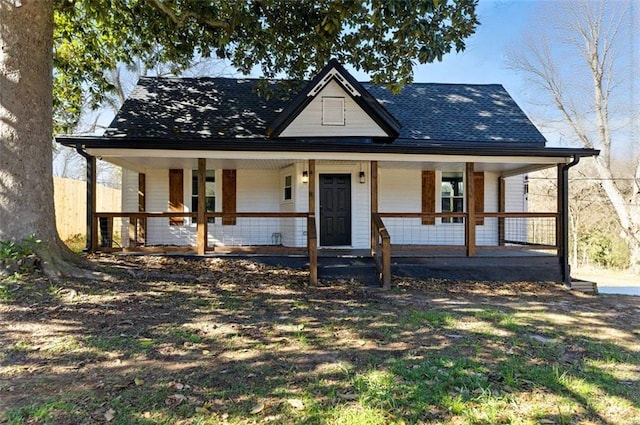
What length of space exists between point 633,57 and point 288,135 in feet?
23.2

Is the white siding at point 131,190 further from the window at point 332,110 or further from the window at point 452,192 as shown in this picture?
the window at point 452,192

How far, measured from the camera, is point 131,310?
5.16 metres

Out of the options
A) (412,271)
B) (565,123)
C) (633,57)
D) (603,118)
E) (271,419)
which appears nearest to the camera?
(271,419)

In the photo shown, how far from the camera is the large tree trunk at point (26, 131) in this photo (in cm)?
570

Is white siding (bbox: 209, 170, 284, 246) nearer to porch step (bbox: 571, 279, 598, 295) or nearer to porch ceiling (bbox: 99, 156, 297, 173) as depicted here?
porch ceiling (bbox: 99, 156, 297, 173)

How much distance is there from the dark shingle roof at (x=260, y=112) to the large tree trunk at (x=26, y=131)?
3.38 meters

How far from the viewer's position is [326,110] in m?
10.5

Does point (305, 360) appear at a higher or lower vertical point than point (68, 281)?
lower

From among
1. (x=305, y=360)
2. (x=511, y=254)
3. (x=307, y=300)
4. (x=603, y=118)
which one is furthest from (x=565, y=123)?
(x=305, y=360)

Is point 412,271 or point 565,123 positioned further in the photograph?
point 565,123

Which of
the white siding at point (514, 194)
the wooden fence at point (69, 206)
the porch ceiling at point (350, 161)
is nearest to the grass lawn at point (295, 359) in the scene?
the porch ceiling at point (350, 161)

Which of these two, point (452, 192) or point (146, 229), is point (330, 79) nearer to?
point (452, 192)

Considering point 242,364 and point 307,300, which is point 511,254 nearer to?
point 307,300

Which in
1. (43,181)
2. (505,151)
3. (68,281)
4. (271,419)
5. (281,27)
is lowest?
(271,419)
